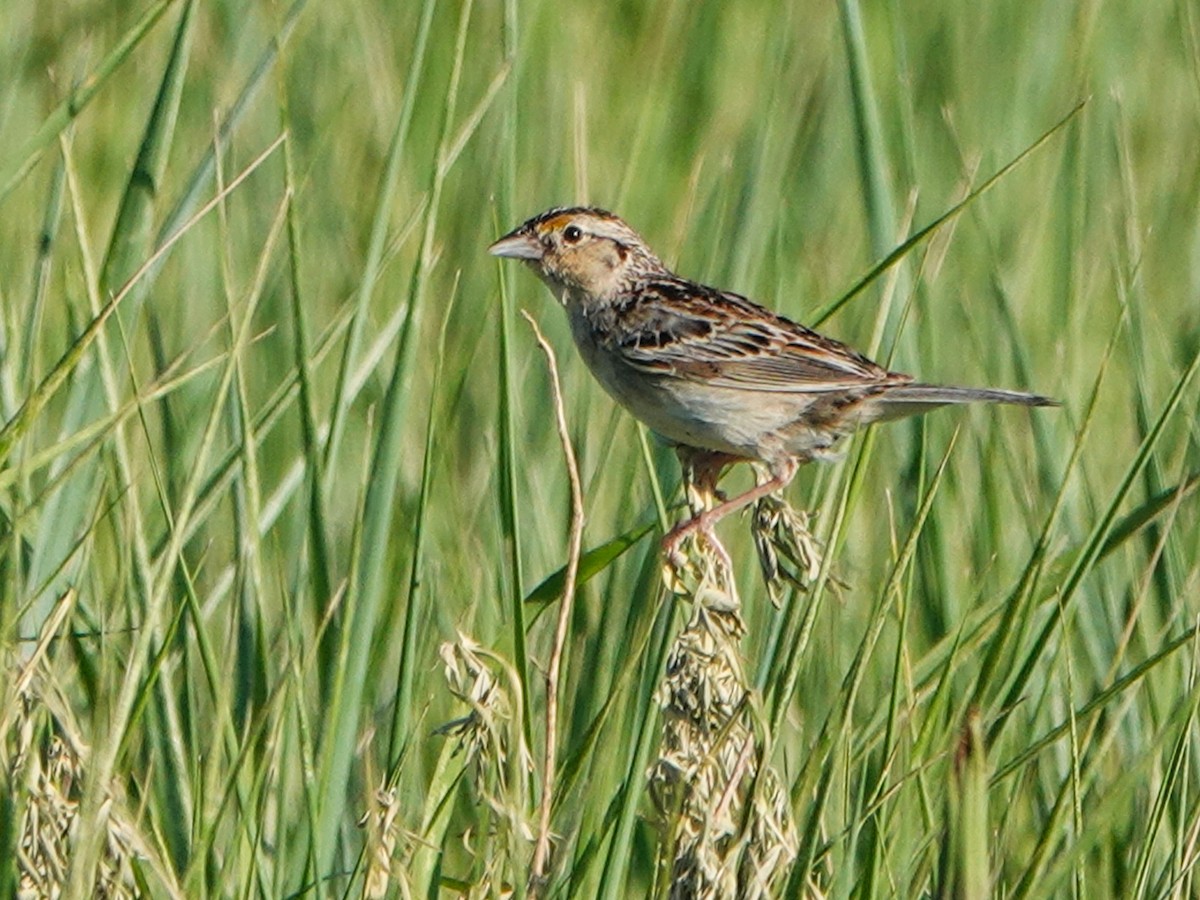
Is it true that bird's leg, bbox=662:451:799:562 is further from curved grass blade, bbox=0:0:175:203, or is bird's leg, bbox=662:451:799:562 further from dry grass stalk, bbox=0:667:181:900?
curved grass blade, bbox=0:0:175:203

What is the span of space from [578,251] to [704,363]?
0.52m

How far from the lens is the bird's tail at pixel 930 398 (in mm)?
3986

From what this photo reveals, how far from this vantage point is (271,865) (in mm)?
3215

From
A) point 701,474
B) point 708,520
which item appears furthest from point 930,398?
point 708,520

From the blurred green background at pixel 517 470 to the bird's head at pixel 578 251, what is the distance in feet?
0.79

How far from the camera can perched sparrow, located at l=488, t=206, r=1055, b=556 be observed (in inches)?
170

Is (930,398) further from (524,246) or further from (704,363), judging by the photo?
(524,246)

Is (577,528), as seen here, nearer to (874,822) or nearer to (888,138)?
(874,822)

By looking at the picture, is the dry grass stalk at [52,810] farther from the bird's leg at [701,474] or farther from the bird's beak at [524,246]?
the bird's beak at [524,246]

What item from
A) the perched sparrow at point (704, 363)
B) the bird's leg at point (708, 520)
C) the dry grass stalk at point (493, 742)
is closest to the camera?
the dry grass stalk at point (493, 742)

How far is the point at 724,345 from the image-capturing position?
5.18 meters

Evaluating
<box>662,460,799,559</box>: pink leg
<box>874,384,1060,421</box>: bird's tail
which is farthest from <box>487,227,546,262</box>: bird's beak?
<box>662,460,799,559</box>: pink leg

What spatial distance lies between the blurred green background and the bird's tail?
0.07 meters

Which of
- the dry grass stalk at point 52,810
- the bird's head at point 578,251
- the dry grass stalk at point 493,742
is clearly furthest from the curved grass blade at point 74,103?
the bird's head at point 578,251
